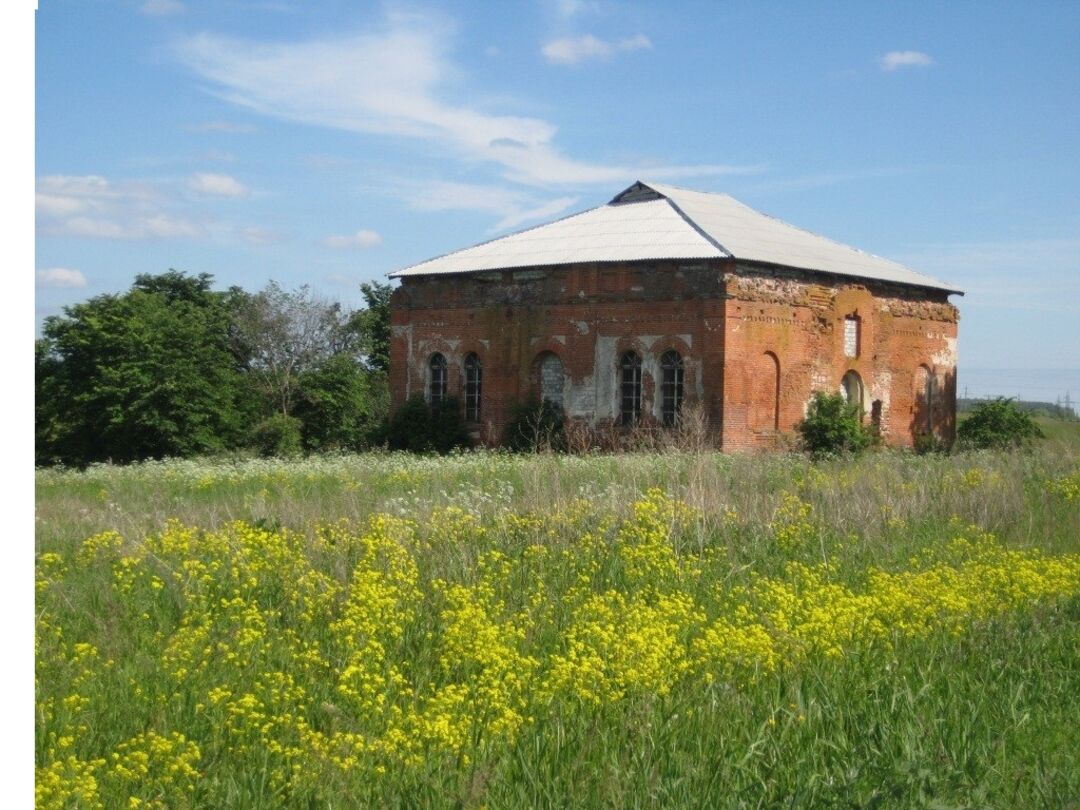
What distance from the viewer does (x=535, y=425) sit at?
3116cm

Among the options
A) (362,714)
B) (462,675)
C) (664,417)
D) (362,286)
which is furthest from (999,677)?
(362,286)

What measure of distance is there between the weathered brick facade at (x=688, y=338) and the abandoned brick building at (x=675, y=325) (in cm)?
4

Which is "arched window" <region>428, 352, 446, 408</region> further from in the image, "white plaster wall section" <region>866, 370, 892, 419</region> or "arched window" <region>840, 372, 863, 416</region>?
"white plaster wall section" <region>866, 370, 892, 419</region>

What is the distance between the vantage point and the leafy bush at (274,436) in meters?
41.2

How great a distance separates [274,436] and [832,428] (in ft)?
68.0

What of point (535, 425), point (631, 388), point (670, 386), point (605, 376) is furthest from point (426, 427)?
point (670, 386)

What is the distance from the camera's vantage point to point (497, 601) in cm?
801

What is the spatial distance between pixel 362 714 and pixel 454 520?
16.0ft

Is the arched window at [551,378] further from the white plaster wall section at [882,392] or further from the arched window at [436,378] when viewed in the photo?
the white plaster wall section at [882,392]

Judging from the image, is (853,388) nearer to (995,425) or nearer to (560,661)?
(995,425)

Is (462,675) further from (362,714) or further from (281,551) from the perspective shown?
(281,551)

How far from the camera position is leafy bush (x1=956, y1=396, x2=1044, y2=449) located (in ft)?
109

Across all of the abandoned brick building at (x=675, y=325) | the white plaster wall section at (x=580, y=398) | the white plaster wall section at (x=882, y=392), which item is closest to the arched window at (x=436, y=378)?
the abandoned brick building at (x=675, y=325)
